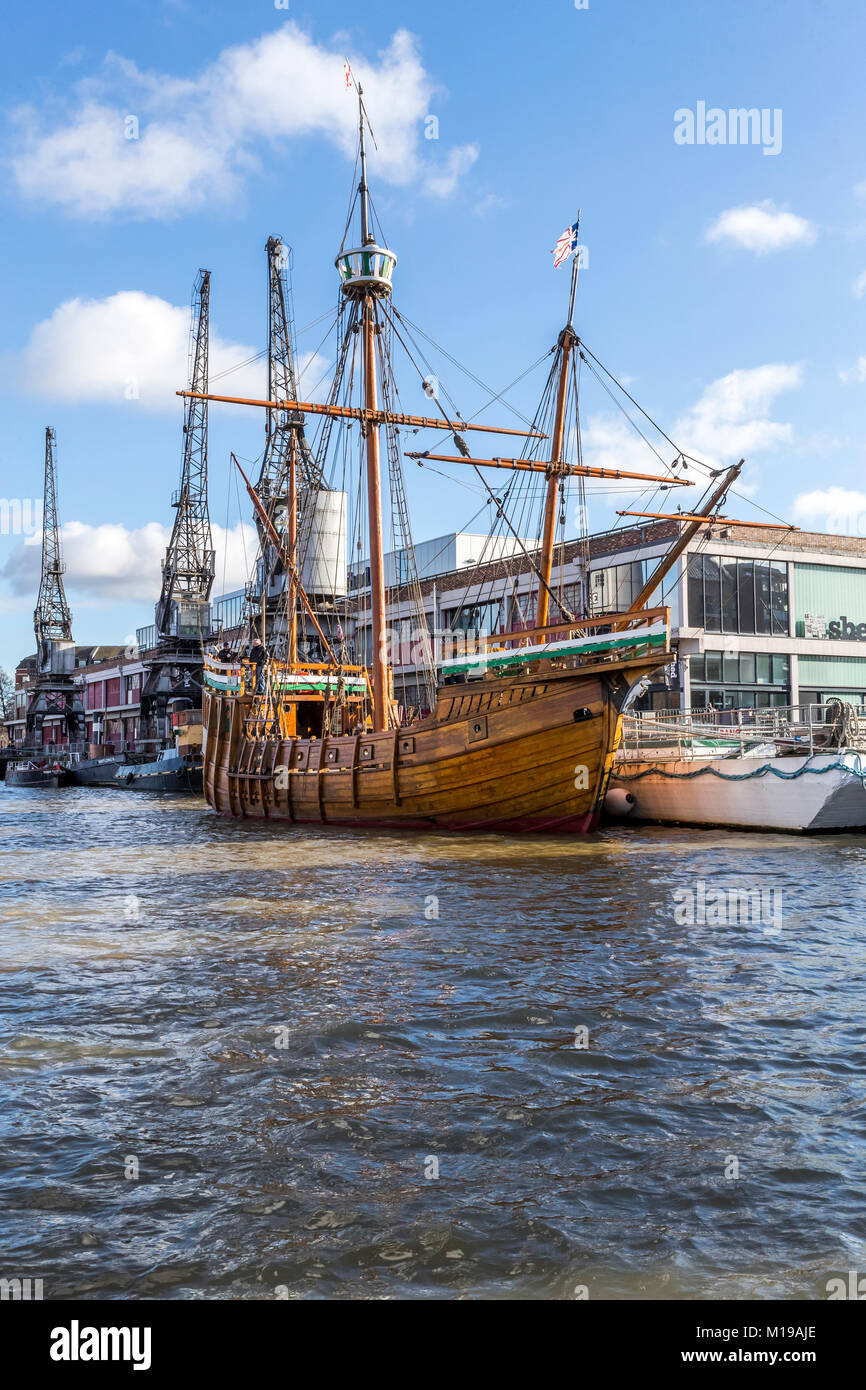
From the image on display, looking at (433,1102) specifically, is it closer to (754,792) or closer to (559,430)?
(754,792)

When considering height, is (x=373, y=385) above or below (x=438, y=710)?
above

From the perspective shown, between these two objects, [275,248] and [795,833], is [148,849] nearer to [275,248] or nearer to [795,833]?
[795,833]

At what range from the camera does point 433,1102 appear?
20.7ft

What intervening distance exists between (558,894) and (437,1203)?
989cm

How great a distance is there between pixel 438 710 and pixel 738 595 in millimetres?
23239

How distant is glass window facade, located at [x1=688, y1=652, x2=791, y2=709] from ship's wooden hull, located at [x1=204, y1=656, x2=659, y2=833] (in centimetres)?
1963

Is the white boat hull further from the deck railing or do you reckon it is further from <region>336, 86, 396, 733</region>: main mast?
<region>336, 86, 396, 733</region>: main mast

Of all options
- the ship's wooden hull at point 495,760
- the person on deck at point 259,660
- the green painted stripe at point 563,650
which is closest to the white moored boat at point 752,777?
the ship's wooden hull at point 495,760

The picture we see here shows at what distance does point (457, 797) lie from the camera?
25.2m

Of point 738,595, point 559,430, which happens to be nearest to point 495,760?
point 559,430

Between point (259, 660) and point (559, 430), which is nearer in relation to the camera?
point (559, 430)

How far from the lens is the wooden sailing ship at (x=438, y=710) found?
76.9 feet

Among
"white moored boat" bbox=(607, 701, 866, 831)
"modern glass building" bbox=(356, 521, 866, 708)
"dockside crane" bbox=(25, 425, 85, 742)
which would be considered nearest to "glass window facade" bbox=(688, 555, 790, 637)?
"modern glass building" bbox=(356, 521, 866, 708)
